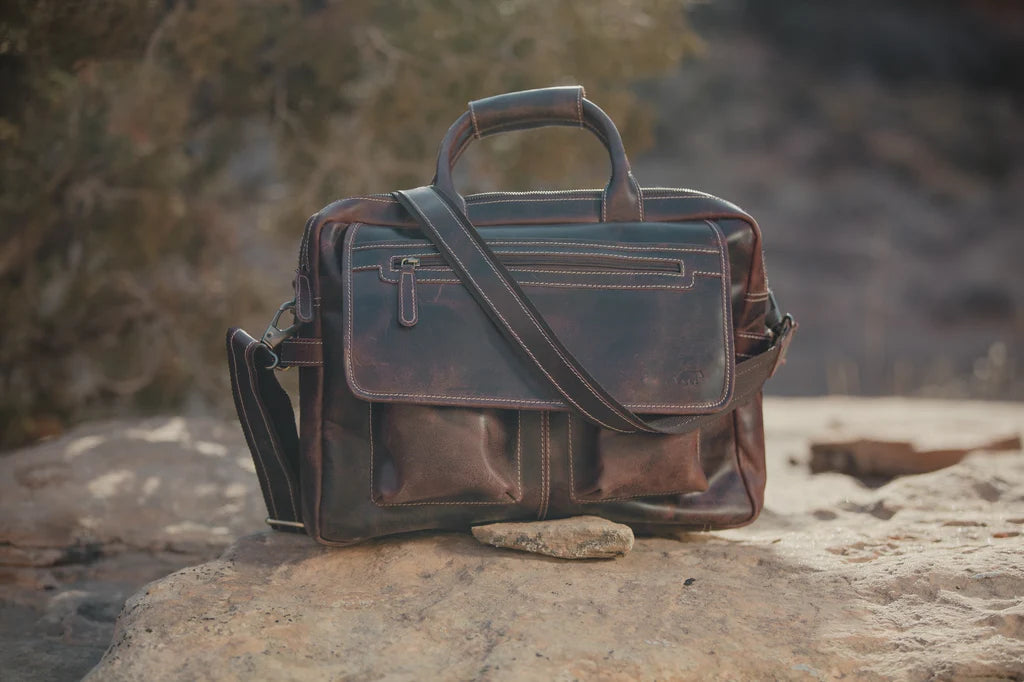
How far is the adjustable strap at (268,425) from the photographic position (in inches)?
82.4

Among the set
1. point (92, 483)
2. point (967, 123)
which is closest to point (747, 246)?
point (92, 483)

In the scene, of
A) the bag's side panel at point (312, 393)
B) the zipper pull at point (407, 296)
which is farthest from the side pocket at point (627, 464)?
the bag's side panel at point (312, 393)

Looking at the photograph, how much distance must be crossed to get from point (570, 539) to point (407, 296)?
0.62 meters

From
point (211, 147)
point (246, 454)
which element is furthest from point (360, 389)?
point (211, 147)

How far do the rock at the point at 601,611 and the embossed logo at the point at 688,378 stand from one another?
40 centimetres

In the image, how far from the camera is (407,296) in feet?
6.30

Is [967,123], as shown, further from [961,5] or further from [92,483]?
[92,483]

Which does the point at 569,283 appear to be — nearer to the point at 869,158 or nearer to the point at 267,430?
the point at 267,430

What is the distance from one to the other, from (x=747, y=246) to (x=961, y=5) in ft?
46.0

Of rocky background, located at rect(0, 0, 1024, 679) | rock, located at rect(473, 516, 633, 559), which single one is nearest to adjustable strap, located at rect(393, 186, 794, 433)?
rock, located at rect(473, 516, 633, 559)

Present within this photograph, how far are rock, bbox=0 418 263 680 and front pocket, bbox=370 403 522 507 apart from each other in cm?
80

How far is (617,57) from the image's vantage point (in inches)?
168

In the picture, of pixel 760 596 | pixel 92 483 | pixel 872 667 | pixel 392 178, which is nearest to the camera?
pixel 872 667

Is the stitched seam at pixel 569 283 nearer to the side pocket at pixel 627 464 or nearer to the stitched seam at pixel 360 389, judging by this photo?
the stitched seam at pixel 360 389
